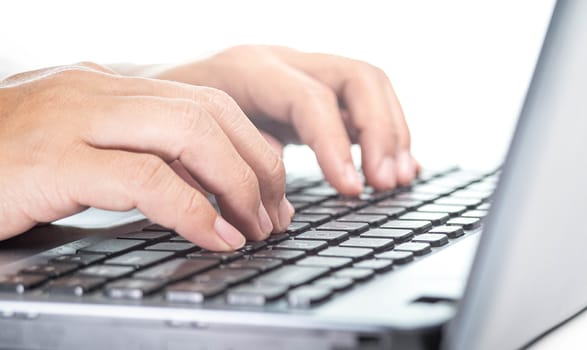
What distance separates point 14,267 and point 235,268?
0.50 feet

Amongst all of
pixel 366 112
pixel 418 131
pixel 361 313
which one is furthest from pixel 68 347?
pixel 418 131

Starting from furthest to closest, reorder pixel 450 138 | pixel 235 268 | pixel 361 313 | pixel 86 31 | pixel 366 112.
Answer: pixel 86 31, pixel 450 138, pixel 366 112, pixel 235 268, pixel 361 313

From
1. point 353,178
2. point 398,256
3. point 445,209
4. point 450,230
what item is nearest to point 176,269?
point 398,256

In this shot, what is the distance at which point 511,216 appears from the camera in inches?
20.0

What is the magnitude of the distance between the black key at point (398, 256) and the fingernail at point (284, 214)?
136mm

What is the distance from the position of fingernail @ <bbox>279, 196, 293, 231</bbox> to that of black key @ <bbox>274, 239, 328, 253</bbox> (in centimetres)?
6

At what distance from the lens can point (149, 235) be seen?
0.76m

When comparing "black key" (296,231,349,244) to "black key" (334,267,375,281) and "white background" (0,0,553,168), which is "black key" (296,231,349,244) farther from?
"white background" (0,0,553,168)

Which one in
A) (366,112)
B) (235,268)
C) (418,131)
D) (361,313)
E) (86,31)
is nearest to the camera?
(361,313)

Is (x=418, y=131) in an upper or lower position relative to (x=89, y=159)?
lower

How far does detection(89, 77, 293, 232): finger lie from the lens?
2.48 ft

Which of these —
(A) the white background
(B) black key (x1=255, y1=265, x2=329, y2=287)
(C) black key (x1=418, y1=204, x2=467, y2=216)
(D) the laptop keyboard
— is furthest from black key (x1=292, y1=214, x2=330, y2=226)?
(A) the white background

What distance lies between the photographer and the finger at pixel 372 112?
1108mm

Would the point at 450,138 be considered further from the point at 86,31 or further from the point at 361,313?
the point at 361,313
